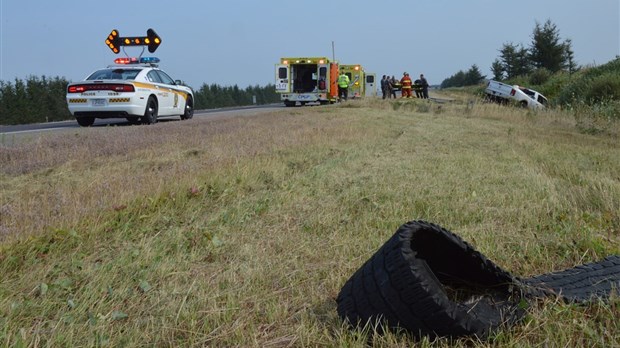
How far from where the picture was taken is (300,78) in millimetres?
27703

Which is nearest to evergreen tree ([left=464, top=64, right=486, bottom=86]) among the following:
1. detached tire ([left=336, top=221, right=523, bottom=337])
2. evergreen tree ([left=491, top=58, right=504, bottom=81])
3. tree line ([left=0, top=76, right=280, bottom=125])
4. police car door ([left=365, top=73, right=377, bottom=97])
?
evergreen tree ([left=491, top=58, right=504, bottom=81])

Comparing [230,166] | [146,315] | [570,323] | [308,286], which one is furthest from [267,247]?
[230,166]

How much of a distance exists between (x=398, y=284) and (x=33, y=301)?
1549 mm

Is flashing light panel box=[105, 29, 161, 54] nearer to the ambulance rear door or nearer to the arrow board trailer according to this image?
the arrow board trailer

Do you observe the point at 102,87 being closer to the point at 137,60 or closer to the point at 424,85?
the point at 137,60

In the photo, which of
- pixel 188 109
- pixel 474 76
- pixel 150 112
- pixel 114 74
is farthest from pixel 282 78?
pixel 474 76

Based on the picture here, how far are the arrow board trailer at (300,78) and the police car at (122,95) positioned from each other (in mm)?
14502

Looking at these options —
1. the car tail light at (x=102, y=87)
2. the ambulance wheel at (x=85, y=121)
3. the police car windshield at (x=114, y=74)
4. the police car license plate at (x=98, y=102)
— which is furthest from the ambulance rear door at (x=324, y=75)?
the police car license plate at (x=98, y=102)

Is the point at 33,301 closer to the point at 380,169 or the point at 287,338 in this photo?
the point at 287,338

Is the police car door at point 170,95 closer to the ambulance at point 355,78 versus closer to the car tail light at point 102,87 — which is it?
the car tail light at point 102,87

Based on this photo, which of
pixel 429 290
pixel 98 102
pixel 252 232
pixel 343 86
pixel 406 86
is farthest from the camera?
pixel 406 86

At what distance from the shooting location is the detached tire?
4.91ft

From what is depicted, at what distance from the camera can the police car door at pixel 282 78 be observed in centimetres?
2641

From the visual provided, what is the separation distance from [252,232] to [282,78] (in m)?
24.4
